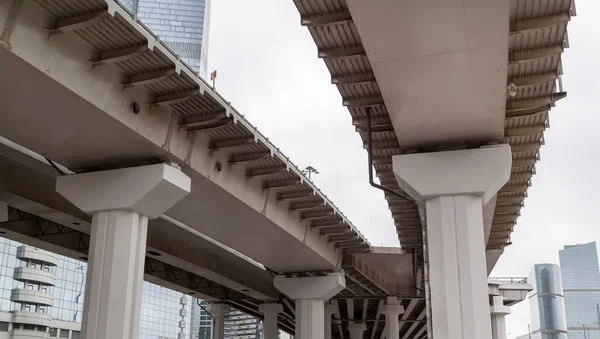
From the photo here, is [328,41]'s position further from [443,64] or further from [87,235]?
[87,235]

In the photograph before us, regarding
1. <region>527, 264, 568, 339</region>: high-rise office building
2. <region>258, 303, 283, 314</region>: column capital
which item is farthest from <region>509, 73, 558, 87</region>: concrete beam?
<region>527, 264, 568, 339</region>: high-rise office building

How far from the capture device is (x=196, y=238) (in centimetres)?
2967

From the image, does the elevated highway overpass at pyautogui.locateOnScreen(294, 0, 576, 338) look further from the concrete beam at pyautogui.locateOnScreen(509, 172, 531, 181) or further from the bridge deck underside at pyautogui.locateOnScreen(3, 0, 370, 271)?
the bridge deck underside at pyautogui.locateOnScreen(3, 0, 370, 271)

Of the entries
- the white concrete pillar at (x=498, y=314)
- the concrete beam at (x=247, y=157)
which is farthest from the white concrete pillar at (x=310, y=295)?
the white concrete pillar at (x=498, y=314)

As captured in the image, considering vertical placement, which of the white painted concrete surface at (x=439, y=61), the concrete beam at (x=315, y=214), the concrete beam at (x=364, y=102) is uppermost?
the concrete beam at (x=315, y=214)

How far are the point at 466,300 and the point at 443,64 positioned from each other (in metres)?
5.96

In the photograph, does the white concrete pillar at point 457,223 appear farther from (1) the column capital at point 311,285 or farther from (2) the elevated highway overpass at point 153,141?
(1) the column capital at point 311,285

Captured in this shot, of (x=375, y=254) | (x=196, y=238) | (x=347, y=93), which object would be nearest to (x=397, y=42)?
(x=347, y=93)

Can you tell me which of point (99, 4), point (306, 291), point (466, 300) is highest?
point (99, 4)

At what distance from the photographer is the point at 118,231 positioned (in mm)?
17562

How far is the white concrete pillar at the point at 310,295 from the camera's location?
33.8m

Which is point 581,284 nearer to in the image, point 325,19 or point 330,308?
point 330,308

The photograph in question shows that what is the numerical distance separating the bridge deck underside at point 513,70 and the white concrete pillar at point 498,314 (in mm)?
32666

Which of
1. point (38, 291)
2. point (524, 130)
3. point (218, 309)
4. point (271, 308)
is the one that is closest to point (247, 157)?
point (524, 130)
